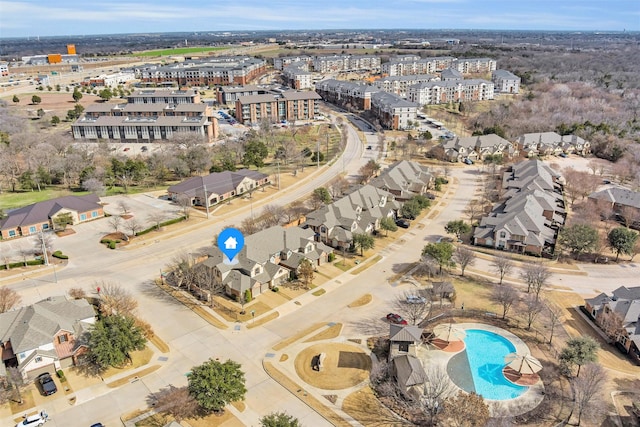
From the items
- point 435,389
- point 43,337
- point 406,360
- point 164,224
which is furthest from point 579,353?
point 164,224

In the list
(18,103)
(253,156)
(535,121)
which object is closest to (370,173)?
(253,156)

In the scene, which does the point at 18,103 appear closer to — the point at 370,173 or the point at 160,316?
the point at 370,173

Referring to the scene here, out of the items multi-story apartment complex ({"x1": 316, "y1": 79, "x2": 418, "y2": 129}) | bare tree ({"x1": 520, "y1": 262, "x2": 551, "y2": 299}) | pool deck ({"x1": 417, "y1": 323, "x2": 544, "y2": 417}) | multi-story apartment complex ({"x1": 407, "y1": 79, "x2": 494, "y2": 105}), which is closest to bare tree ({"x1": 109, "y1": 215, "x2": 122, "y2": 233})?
pool deck ({"x1": 417, "y1": 323, "x2": 544, "y2": 417})

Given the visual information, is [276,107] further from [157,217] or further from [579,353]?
[579,353]

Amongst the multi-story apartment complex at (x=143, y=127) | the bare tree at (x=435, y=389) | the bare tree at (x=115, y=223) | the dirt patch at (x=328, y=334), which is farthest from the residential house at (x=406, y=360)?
the multi-story apartment complex at (x=143, y=127)

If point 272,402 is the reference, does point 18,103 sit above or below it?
above

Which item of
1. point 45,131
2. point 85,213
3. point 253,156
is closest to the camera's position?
point 85,213

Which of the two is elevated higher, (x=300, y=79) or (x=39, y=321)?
(x=300, y=79)
